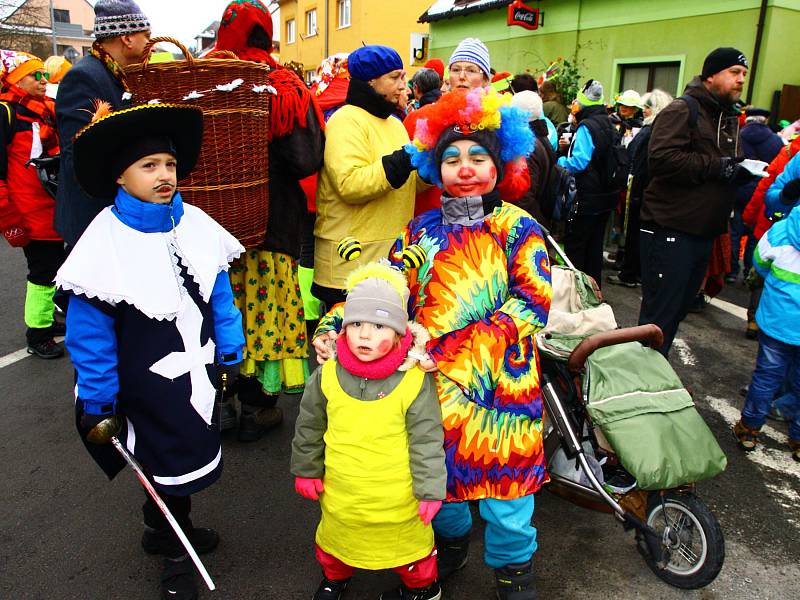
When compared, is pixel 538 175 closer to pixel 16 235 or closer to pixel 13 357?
pixel 16 235

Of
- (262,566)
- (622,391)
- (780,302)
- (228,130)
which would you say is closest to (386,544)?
(262,566)

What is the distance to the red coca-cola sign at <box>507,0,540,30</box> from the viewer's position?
46.8 feet

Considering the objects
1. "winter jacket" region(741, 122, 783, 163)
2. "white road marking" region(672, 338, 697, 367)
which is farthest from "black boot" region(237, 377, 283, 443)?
"winter jacket" region(741, 122, 783, 163)

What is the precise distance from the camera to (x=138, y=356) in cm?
215

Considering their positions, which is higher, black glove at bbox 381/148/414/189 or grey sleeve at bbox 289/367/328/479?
black glove at bbox 381/148/414/189

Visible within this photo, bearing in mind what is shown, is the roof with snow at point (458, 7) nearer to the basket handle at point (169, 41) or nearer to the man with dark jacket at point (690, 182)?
the man with dark jacket at point (690, 182)

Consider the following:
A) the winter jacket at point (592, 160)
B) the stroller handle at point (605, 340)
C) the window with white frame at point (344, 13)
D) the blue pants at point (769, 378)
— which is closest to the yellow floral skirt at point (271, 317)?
the stroller handle at point (605, 340)

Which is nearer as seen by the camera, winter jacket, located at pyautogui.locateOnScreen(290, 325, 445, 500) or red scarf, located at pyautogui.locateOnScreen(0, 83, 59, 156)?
winter jacket, located at pyautogui.locateOnScreen(290, 325, 445, 500)

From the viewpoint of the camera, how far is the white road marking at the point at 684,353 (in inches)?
194

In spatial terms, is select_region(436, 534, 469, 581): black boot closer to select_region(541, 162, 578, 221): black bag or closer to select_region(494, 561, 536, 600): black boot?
select_region(494, 561, 536, 600): black boot

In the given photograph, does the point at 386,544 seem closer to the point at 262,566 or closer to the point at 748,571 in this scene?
the point at 262,566

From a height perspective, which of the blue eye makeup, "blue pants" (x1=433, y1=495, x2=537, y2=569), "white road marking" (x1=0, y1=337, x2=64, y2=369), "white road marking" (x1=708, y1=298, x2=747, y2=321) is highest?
the blue eye makeup

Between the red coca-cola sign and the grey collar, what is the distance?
13.8 meters

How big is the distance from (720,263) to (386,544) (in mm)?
3621
